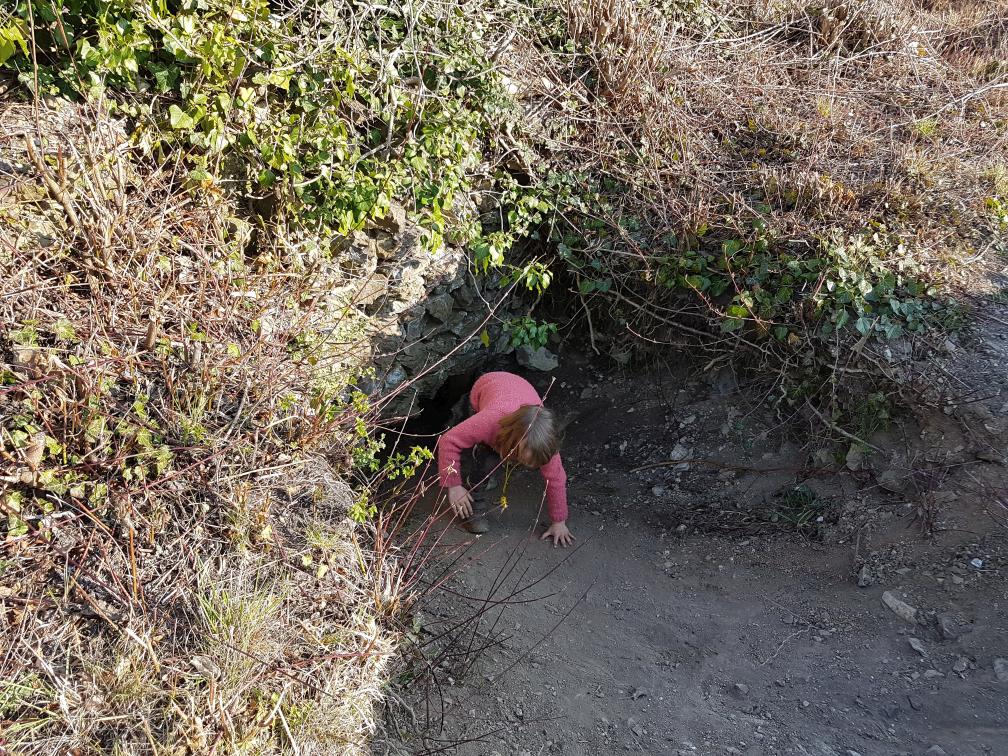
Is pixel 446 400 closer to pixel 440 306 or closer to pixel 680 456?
pixel 440 306

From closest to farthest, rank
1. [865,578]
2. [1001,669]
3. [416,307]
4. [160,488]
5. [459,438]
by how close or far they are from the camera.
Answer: [160,488], [1001,669], [865,578], [459,438], [416,307]

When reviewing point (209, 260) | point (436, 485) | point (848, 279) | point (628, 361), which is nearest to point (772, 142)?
point (848, 279)

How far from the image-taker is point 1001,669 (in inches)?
115

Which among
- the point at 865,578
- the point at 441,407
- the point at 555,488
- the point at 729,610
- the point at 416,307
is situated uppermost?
the point at 416,307

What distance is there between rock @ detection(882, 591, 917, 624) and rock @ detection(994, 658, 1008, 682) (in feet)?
1.14

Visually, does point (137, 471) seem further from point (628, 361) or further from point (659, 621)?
point (628, 361)

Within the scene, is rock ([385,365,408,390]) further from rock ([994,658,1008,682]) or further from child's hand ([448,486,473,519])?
rock ([994,658,1008,682])

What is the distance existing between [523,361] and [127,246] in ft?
9.37

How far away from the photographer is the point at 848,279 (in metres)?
3.82

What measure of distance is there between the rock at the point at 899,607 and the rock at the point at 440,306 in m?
2.99

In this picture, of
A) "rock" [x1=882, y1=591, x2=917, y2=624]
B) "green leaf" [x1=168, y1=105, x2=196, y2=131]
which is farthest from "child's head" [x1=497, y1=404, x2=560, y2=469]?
"green leaf" [x1=168, y1=105, x2=196, y2=131]

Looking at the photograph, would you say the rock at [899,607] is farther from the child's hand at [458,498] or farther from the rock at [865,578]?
the child's hand at [458,498]

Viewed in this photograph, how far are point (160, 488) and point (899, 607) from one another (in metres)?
3.46

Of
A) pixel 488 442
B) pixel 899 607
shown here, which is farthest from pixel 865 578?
pixel 488 442
